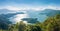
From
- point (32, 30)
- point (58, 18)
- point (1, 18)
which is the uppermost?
point (1, 18)

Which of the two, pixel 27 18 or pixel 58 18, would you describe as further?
pixel 27 18

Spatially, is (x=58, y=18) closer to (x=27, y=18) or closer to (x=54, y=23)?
(x=54, y=23)

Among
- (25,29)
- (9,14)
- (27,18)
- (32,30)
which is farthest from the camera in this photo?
(9,14)

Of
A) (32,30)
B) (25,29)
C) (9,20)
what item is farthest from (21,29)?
(9,20)

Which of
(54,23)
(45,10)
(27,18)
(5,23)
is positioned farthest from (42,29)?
(5,23)

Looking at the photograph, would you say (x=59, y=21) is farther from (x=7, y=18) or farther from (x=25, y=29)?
(x=7, y=18)

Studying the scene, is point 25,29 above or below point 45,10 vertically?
below

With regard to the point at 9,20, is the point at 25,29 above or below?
below

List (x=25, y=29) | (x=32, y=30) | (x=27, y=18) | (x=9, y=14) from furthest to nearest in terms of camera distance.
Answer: (x=9, y=14) → (x=27, y=18) → (x=25, y=29) → (x=32, y=30)

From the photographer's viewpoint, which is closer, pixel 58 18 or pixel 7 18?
pixel 58 18
